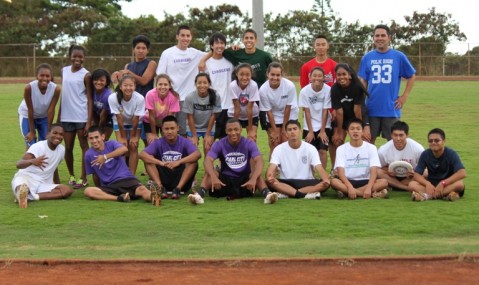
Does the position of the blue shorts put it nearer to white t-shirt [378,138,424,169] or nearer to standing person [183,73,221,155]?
standing person [183,73,221,155]

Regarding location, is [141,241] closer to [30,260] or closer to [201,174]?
[30,260]

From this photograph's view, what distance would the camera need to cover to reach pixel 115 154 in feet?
36.0

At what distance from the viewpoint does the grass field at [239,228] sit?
26.6 ft

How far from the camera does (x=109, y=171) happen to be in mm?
11086

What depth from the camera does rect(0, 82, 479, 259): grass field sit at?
8.12 metres

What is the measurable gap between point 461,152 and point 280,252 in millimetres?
8317

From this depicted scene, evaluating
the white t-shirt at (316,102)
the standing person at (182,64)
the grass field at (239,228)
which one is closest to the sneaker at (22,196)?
the grass field at (239,228)

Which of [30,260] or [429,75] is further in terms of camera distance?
[429,75]

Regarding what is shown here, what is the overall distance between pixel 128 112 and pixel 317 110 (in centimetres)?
260

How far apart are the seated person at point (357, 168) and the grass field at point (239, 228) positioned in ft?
0.70

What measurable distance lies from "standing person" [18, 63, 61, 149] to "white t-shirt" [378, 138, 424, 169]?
4525 millimetres

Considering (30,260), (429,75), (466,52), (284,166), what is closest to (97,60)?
(429,75)

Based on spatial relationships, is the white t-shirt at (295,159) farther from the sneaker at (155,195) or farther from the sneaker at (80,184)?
the sneaker at (80,184)

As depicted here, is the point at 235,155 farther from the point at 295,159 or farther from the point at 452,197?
the point at 452,197
